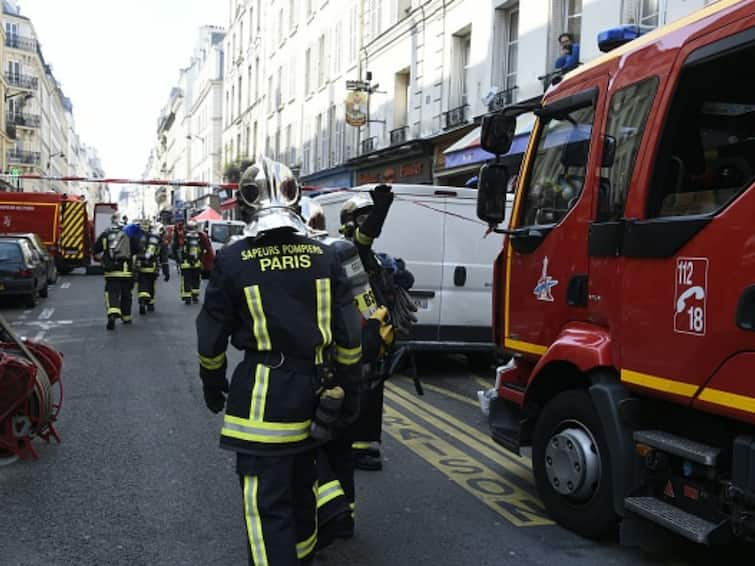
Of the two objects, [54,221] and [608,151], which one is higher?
[54,221]

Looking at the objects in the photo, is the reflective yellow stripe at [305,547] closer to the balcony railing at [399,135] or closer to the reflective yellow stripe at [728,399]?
the reflective yellow stripe at [728,399]

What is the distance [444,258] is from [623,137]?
480 centimetres

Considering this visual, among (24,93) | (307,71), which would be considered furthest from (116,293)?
(24,93)

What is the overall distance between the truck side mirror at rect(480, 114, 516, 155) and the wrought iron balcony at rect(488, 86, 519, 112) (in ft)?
40.7

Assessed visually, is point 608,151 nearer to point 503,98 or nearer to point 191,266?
point 503,98

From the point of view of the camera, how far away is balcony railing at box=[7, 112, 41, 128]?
228 ft

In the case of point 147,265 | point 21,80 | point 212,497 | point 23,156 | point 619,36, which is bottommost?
point 212,497

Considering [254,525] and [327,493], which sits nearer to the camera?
[254,525]

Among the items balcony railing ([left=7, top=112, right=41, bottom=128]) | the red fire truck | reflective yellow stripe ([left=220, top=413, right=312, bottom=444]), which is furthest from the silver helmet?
balcony railing ([left=7, top=112, right=41, bottom=128])

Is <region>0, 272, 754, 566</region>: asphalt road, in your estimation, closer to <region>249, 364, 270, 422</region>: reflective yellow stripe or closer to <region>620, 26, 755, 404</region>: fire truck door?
<region>620, 26, 755, 404</region>: fire truck door

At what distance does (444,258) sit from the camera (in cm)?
880

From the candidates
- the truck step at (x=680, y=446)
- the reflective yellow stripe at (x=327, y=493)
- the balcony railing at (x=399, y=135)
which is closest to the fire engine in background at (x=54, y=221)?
the balcony railing at (x=399, y=135)

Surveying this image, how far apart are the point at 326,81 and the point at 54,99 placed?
74165 millimetres

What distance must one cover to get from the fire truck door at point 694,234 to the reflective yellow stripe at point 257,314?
180 centimetres
